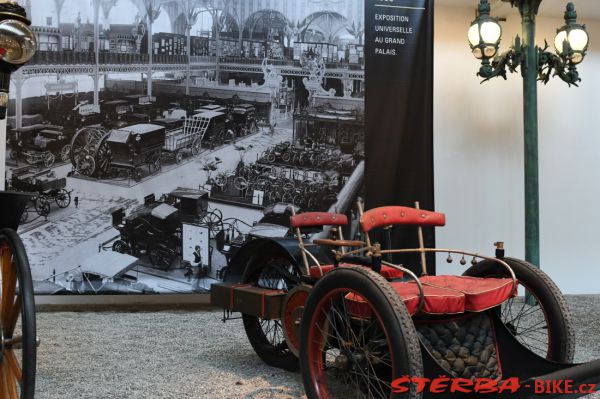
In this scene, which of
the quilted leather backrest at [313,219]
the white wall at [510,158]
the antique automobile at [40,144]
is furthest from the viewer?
the white wall at [510,158]

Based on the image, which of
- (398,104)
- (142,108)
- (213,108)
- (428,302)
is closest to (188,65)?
(213,108)

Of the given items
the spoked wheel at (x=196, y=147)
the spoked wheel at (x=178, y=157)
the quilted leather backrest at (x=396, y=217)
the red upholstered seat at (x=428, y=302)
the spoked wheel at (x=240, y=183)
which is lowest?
the red upholstered seat at (x=428, y=302)

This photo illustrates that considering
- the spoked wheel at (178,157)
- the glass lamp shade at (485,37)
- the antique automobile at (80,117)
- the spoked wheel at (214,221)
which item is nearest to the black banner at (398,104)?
the glass lamp shade at (485,37)

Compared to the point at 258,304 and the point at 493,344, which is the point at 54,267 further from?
the point at 493,344

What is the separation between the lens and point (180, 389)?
2621 millimetres

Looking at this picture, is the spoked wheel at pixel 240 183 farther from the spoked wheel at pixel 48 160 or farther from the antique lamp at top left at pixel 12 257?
the antique lamp at top left at pixel 12 257

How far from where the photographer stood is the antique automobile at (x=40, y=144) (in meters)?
4.45

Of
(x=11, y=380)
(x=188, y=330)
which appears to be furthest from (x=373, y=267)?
(x=188, y=330)

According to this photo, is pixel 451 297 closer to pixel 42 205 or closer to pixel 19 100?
pixel 42 205

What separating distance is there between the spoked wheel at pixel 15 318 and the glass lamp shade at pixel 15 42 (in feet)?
2.05

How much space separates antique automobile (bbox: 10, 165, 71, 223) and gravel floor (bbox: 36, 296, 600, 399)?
2.74 ft

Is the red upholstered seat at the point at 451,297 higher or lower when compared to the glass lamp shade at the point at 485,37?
lower

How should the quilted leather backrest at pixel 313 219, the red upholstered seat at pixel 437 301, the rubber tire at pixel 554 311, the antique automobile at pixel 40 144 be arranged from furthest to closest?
1. the antique automobile at pixel 40 144
2. the quilted leather backrest at pixel 313 219
3. the rubber tire at pixel 554 311
4. the red upholstered seat at pixel 437 301

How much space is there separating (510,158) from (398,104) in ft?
4.85
